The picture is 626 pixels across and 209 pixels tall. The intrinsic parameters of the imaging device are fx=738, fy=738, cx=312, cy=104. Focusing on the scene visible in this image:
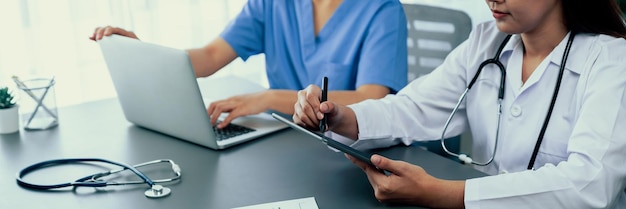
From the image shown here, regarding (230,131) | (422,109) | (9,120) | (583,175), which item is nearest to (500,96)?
(422,109)

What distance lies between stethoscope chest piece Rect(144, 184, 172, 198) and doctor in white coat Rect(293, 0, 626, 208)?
0.29 meters

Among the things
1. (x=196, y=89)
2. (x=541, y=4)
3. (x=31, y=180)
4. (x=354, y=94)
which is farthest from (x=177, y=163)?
(x=541, y=4)

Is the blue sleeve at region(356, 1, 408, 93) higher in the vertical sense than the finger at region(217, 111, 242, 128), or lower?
higher

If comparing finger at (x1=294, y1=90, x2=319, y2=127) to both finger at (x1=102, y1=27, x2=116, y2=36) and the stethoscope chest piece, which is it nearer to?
the stethoscope chest piece

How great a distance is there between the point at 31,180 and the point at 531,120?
0.95 meters

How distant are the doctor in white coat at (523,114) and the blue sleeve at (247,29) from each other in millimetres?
585

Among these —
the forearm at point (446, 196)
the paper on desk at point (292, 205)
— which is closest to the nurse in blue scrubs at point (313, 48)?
the paper on desk at point (292, 205)

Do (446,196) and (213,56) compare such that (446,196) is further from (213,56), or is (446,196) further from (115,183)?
(213,56)

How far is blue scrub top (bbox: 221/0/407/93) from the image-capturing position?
1.83 meters

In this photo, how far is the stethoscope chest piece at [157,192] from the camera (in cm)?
128

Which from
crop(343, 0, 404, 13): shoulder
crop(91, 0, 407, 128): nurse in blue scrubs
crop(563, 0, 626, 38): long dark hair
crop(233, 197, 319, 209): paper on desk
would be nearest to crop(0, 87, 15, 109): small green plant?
crop(91, 0, 407, 128): nurse in blue scrubs

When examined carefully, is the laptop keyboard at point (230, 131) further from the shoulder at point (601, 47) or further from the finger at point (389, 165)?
the shoulder at point (601, 47)

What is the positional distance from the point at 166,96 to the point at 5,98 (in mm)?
411

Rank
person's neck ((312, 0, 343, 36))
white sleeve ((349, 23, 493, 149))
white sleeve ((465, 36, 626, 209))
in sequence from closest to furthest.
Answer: white sleeve ((465, 36, 626, 209)) → white sleeve ((349, 23, 493, 149)) → person's neck ((312, 0, 343, 36))
